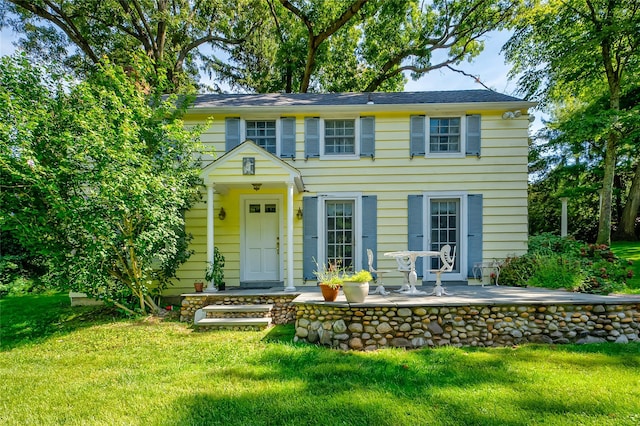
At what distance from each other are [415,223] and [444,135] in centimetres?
223

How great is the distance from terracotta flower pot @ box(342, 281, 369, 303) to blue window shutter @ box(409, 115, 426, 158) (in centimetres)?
385

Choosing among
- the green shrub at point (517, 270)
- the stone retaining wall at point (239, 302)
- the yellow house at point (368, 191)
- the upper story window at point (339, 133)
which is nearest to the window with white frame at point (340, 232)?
the yellow house at point (368, 191)

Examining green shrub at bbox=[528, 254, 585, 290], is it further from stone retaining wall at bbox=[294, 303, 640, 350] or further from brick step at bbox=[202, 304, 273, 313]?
brick step at bbox=[202, 304, 273, 313]

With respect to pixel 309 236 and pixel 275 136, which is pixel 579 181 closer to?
pixel 309 236

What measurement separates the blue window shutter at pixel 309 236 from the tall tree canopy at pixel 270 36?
7.46m

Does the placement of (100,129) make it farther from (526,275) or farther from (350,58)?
(350,58)

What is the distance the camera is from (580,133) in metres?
8.14

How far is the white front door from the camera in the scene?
727 cm

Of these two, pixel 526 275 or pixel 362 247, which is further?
pixel 362 247

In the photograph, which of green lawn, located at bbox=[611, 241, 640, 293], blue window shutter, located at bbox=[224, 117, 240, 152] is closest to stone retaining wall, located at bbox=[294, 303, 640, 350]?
green lawn, located at bbox=[611, 241, 640, 293]

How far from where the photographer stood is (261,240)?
288 inches

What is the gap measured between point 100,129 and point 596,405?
7.34 m

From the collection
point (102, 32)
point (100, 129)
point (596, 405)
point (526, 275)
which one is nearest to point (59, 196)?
point (100, 129)

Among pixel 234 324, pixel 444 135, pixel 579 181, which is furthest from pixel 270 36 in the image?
pixel 579 181
